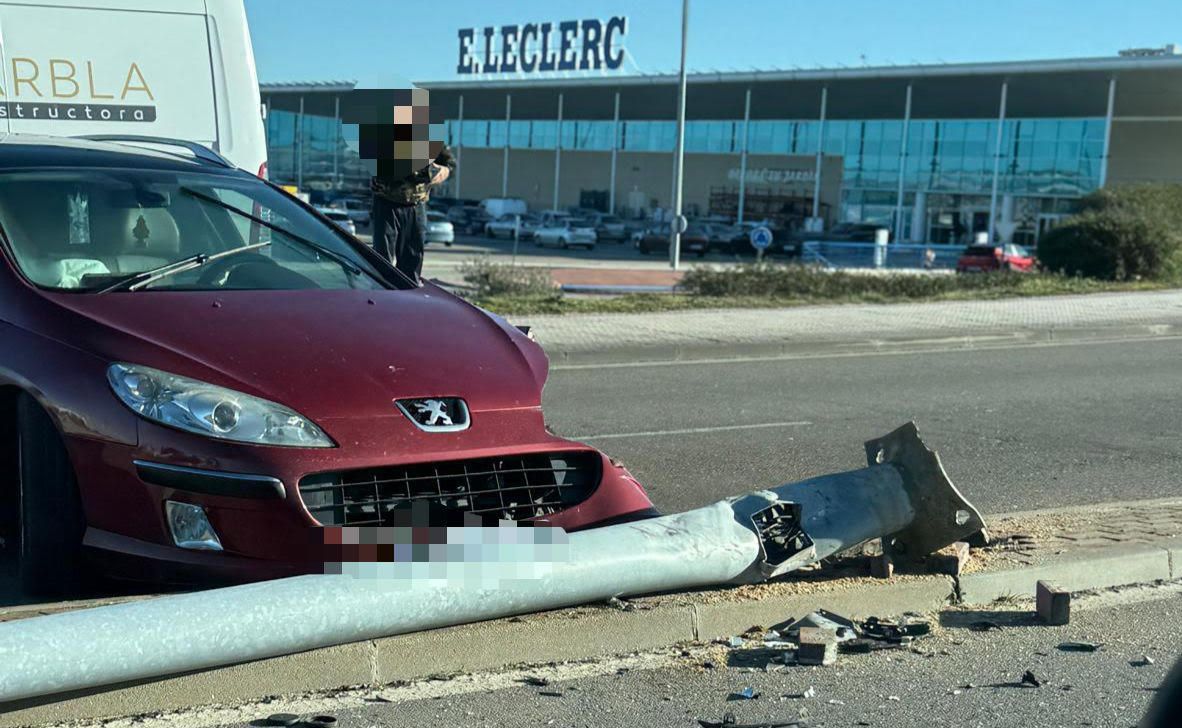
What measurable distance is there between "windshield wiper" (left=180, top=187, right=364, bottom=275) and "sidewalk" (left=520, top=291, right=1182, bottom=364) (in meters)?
7.46

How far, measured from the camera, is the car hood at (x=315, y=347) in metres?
4.21

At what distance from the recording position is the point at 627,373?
41.0 feet

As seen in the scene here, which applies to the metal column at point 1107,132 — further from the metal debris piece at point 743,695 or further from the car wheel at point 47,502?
the car wheel at point 47,502

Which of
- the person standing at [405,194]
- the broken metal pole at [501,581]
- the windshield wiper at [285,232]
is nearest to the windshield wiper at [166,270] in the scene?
the windshield wiper at [285,232]

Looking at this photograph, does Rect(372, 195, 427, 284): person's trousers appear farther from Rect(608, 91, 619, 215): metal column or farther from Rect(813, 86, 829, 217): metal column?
Rect(608, 91, 619, 215): metal column

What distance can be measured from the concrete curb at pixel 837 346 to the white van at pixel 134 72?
Answer: 169 inches

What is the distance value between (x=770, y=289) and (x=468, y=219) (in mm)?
48631

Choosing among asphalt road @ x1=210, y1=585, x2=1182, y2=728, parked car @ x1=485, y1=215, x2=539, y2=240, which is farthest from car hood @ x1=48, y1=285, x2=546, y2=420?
parked car @ x1=485, y1=215, x2=539, y2=240

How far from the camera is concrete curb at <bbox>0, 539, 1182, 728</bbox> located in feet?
12.5

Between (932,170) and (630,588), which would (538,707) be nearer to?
(630,588)

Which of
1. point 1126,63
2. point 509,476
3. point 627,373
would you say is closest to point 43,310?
point 509,476

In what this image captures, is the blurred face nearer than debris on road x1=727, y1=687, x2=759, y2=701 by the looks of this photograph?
No

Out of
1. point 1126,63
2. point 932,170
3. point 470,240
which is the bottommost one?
point 470,240

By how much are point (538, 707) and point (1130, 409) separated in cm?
810
